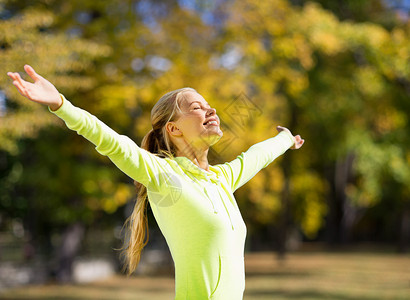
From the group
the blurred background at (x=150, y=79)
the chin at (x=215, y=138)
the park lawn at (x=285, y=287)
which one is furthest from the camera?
the park lawn at (x=285, y=287)

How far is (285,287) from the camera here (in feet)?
47.5

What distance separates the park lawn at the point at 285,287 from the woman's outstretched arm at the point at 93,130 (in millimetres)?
10574

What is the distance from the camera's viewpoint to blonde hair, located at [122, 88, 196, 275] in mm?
2432

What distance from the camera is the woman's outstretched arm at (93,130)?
1.85m

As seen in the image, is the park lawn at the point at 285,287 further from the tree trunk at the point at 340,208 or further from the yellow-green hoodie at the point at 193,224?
the tree trunk at the point at 340,208

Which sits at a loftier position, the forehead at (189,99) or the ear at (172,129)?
the forehead at (189,99)

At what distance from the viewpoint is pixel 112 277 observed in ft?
58.4

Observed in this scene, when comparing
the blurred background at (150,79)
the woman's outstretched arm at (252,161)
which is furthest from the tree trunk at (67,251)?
the woman's outstretched arm at (252,161)

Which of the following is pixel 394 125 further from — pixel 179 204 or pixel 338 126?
pixel 179 204

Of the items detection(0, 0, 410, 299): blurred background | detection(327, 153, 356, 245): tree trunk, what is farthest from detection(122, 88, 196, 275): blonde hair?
detection(327, 153, 356, 245): tree trunk

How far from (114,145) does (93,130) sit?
104 millimetres

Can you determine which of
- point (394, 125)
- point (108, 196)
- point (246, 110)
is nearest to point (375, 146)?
point (394, 125)

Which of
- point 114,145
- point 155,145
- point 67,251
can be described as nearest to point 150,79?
point 67,251

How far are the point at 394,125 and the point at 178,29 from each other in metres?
6.12
